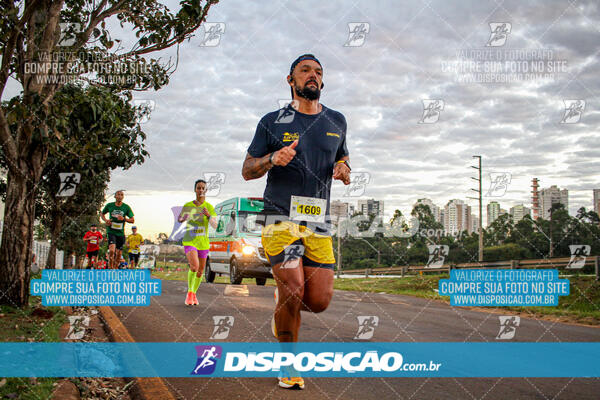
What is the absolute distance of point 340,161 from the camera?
3.58 meters

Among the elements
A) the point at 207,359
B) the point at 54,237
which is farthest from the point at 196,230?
the point at 54,237

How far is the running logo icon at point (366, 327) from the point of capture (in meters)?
6.54

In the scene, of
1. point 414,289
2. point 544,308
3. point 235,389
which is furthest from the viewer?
point 414,289

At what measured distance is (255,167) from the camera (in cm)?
335

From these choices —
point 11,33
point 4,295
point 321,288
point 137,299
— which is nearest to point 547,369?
point 321,288

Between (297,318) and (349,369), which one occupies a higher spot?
(297,318)

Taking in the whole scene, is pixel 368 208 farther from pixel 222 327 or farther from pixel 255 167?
pixel 255 167

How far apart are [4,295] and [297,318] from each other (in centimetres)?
626

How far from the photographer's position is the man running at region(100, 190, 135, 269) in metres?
11.4

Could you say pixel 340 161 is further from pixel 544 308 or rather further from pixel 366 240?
pixel 366 240

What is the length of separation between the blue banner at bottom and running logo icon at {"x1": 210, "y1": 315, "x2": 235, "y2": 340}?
1.53ft

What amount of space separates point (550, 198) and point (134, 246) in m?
20.9

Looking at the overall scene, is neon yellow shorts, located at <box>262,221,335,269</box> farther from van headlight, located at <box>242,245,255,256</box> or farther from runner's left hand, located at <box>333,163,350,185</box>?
van headlight, located at <box>242,245,255,256</box>

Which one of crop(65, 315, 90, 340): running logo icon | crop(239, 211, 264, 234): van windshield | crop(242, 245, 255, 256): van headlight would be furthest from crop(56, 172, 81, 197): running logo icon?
crop(65, 315, 90, 340): running logo icon
